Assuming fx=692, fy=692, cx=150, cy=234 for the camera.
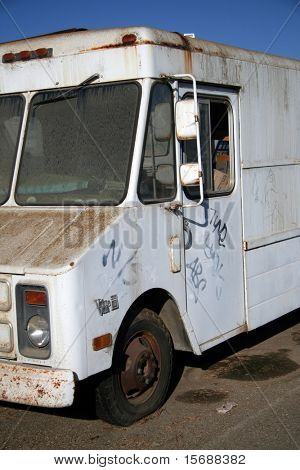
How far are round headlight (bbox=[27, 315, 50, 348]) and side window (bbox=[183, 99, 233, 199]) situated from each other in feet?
5.19

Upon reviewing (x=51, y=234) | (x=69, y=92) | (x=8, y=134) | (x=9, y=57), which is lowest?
(x=51, y=234)

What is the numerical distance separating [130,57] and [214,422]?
2608mm

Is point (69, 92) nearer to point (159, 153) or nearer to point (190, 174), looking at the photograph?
point (159, 153)

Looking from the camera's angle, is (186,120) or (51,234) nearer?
(51,234)

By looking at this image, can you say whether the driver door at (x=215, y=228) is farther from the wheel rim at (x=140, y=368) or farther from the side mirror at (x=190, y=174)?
the wheel rim at (x=140, y=368)

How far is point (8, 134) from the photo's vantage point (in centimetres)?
525

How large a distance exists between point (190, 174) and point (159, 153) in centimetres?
27

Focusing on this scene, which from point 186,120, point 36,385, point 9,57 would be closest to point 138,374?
point 36,385

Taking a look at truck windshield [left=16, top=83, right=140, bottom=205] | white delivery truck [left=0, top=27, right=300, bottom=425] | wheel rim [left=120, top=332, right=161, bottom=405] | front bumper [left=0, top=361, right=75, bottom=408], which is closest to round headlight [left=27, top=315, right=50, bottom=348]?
white delivery truck [left=0, top=27, right=300, bottom=425]

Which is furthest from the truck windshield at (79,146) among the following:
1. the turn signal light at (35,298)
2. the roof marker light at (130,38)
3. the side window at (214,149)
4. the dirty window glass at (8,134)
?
the turn signal light at (35,298)

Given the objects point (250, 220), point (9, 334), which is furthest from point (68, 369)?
point (250, 220)

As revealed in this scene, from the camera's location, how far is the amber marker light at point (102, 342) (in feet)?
13.8

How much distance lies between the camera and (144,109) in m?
4.71
